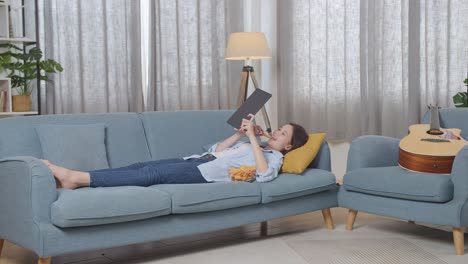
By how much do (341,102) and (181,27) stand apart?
149 centimetres

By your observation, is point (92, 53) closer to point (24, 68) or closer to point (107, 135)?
point (24, 68)

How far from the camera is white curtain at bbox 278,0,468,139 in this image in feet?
16.2

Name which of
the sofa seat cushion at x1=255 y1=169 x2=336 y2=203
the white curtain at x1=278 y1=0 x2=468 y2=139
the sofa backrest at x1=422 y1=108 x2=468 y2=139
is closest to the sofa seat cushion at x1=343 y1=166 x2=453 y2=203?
the sofa seat cushion at x1=255 y1=169 x2=336 y2=203

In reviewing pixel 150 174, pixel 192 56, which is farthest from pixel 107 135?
pixel 192 56

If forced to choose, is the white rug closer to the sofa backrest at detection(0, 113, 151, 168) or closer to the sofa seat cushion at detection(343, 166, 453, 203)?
the sofa seat cushion at detection(343, 166, 453, 203)

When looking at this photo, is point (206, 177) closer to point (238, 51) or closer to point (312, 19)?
point (238, 51)

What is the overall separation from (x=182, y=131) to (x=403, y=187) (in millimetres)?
1347

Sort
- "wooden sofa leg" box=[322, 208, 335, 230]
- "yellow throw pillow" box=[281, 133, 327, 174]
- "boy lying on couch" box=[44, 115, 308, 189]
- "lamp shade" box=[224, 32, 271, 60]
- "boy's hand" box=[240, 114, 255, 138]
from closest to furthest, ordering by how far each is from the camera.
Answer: "boy lying on couch" box=[44, 115, 308, 189] → "boy's hand" box=[240, 114, 255, 138] → "yellow throw pillow" box=[281, 133, 327, 174] → "wooden sofa leg" box=[322, 208, 335, 230] → "lamp shade" box=[224, 32, 271, 60]

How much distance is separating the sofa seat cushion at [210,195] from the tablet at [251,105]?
0.42 metres

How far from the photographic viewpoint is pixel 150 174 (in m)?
3.52

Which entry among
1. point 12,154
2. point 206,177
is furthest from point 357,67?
point 12,154

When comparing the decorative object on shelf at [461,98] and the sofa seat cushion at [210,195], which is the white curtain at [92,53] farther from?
the decorative object on shelf at [461,98]

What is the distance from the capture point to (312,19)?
5.78m

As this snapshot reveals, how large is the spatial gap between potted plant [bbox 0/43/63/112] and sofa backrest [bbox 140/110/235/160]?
1.21 m
